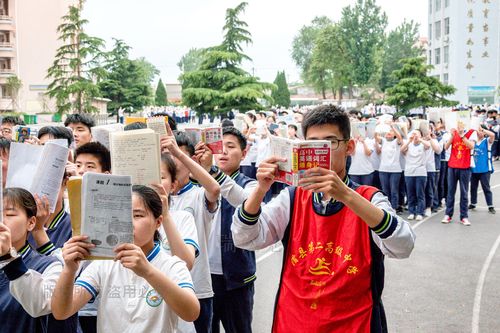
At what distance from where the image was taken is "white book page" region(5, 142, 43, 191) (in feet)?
10.2

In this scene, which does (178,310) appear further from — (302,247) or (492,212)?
(492,212)

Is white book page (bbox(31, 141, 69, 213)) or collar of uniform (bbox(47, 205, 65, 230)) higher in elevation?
white book page (bbox(31, 141, 69, 213))

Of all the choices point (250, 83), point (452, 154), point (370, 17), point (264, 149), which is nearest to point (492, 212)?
point (452, 154)

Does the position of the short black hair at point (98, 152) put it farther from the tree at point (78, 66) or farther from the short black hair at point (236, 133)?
the tree at point (78, 66)

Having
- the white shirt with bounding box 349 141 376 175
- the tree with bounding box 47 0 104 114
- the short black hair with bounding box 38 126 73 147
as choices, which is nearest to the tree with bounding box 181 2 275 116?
the tree with bounding box 47 0 104 114

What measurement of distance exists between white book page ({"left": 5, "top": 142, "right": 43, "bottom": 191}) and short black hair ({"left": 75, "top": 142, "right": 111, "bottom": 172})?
530 mm

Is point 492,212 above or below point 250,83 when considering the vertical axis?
below

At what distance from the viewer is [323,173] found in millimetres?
2277

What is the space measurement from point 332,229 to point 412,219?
8822 millimetres

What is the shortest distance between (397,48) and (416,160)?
187ft

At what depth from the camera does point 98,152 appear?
3744 millimetres

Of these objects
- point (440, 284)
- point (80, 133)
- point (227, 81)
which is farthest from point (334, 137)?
point (227, 81)

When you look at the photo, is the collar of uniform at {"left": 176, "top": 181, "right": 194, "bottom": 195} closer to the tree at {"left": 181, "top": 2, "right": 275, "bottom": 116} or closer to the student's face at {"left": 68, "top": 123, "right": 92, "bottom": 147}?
the student's face at {"left": 68, "top": 123, "right": 92, "bottom": 147}

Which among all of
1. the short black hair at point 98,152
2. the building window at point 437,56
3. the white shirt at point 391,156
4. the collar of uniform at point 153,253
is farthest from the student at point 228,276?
the building window at point 437,56
